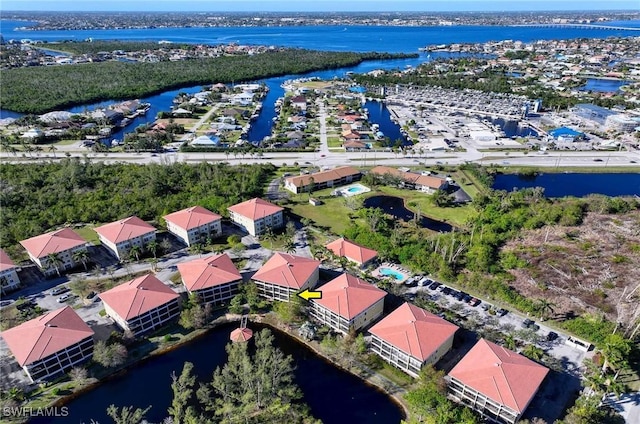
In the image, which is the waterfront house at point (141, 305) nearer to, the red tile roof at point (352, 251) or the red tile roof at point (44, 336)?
the red tile roof at point (44, 336)

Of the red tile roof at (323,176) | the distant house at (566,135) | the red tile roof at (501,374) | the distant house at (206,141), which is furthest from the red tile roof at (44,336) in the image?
the distant house at (566,135)

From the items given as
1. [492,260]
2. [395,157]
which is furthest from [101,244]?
[395,157]

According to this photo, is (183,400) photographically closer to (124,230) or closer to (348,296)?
(348,296)

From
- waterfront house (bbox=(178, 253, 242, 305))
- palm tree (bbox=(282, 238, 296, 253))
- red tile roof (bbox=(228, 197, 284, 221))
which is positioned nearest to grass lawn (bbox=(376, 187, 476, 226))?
red tile roof (bbox=(228, 197, 284, 221))

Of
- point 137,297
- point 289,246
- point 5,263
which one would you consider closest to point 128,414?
point 137,297

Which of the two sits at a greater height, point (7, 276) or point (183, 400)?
point (7, 276)

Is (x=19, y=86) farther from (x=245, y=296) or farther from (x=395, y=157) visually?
(x=245, y=296)
